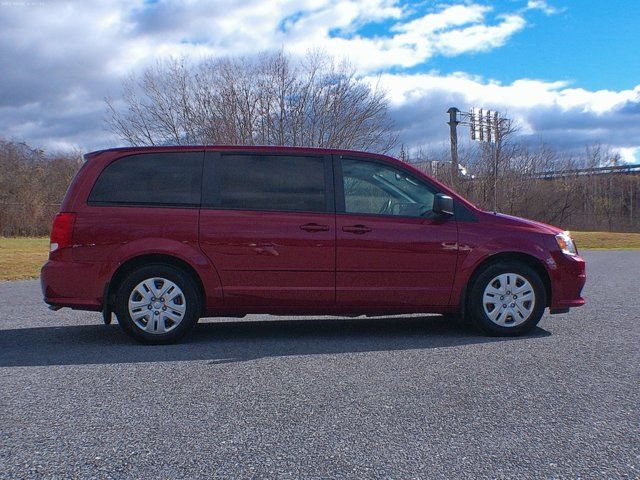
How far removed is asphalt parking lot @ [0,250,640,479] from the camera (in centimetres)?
309

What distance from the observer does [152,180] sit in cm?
607

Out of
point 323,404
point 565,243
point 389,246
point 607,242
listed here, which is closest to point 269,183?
point 389,246

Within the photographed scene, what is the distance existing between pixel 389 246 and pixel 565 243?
1844 mm

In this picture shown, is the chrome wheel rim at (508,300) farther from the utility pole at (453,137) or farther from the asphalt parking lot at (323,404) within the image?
the utility pole at (453,137)

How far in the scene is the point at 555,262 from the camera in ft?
20.6

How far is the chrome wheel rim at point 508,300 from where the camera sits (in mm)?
6180

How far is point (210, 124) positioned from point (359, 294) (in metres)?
18.7

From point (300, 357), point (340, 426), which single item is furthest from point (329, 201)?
point (340, 426)

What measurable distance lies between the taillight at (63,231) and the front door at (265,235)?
120cm

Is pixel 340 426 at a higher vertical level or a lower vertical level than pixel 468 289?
lower

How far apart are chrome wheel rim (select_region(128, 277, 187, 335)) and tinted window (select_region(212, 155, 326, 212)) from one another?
3.03ft

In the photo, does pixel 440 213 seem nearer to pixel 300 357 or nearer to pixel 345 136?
pixel 300 357

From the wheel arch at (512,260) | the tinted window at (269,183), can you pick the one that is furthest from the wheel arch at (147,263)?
the wheel arch at (512,260)

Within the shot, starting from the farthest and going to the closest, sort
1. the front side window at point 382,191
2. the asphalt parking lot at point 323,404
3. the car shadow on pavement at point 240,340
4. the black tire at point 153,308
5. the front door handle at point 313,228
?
the front side window at point 382,191, the front door handle at point 313,228, the black tire at point 153,308, the car shadow on pavement at point 240,340, the asphalt parking lot at point 323,404
